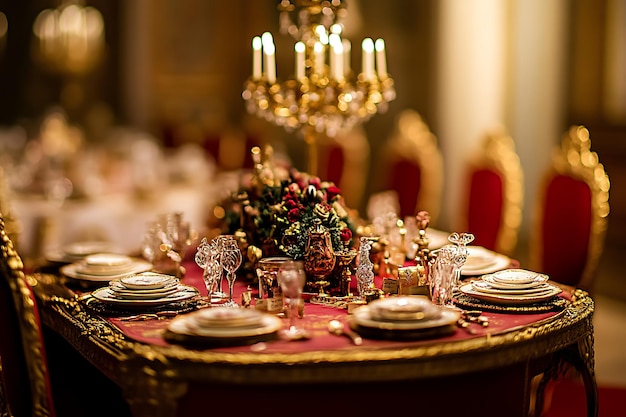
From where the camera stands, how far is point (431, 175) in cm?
536

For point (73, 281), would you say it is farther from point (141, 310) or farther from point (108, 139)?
point (108, 139)

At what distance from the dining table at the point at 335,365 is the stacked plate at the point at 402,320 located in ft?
0.06

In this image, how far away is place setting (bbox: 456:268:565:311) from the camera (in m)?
2.73

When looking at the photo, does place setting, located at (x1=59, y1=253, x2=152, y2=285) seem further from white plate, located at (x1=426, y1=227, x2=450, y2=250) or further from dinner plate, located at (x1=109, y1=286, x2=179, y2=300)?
white plate, located at (x1=426, y1=227, x2=450, y2=250)

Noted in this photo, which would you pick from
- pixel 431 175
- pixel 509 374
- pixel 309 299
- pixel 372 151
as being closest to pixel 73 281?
pixel 309 299

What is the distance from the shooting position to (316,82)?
3680 mm

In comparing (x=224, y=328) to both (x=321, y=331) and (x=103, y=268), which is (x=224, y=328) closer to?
(x=321, y=331)

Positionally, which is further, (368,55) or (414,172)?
(414,172)

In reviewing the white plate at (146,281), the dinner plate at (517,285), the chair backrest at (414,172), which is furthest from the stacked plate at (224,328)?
the chair backrest at (414,172)

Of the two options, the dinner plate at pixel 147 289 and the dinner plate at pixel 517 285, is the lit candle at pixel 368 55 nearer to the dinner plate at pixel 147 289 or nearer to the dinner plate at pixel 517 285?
the dinner plate at pixel 517 285

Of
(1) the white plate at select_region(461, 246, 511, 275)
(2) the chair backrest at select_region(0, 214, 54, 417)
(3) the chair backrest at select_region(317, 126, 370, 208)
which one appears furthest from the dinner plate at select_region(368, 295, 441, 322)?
(3) the chair backrest at select_region(317, 126, 370, 208)

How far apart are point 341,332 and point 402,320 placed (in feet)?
0.55

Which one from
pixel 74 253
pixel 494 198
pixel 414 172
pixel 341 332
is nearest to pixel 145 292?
pixel 341 332

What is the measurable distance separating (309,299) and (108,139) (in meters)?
5.98
